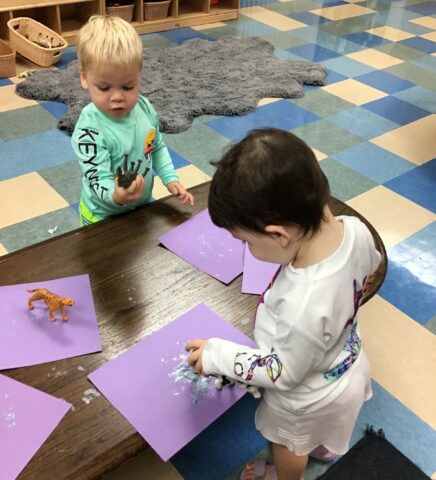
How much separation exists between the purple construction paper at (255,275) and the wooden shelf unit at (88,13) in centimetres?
225

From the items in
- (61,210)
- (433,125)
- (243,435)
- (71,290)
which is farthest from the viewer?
(433,125)

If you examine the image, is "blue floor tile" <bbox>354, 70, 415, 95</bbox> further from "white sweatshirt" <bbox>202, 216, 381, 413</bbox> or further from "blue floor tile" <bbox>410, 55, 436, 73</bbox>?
"white sweatshirt" <bbox>202, 216, 381, 413</bbox>

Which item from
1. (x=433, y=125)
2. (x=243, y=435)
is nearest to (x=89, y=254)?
(x=243, y=435)

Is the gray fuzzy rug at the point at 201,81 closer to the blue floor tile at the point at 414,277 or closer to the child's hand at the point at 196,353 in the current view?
the blue floor tile at the point at 414,277

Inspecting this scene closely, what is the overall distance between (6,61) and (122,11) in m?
0.93

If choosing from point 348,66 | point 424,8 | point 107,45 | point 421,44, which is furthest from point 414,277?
point 424,8

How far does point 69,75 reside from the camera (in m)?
2.64

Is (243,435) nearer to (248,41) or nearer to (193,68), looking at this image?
(193,68)

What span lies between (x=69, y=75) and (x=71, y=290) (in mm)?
1966

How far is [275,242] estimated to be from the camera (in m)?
0.69

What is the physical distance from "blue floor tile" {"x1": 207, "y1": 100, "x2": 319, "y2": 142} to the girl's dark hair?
1.70 metres

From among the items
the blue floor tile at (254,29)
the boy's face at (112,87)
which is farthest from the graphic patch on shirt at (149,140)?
the blue floor tile at (254,29)

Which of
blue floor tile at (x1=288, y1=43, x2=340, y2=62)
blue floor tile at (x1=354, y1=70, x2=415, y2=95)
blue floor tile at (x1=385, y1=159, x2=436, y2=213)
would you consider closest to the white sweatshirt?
blue floor tile at (x1=385, y1=159, x2=436, y2=213)

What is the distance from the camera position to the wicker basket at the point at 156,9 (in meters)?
3.26
